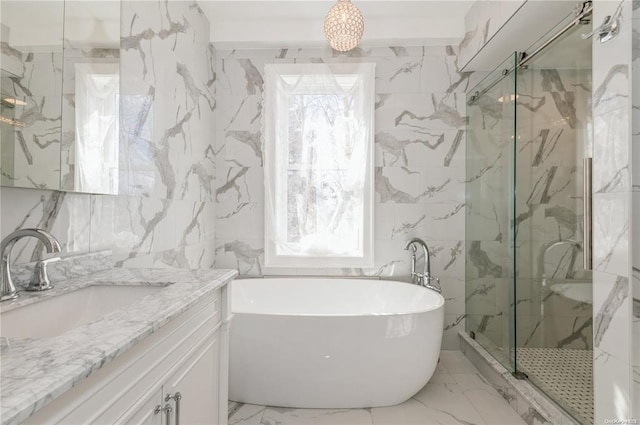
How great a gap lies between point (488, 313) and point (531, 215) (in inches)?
33.2

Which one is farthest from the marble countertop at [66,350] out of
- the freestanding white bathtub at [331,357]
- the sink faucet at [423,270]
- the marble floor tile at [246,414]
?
the sink faucet at [423,270]

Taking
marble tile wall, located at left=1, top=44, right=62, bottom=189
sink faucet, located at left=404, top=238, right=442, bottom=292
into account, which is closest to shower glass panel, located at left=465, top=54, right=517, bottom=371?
sink faucet, located at left=404, top=238, right=442, bottom=292

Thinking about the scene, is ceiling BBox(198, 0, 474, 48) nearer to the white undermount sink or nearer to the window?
the window

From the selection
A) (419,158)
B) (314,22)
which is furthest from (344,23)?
(419,158)

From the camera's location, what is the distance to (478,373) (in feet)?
8.16

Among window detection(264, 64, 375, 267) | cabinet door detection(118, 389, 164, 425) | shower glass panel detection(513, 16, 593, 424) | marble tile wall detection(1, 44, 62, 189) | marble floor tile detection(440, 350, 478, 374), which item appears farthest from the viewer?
window detection(264, 64, 375, 267)

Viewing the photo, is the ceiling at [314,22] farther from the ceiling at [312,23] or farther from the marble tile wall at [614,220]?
the marble tile wall at [614,220]

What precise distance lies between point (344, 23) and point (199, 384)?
6.92 feet

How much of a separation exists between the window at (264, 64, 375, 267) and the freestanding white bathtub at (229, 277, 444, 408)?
1008mm

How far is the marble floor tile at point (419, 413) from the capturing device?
191cm

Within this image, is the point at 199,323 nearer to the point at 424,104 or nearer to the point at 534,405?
the point at 534,405

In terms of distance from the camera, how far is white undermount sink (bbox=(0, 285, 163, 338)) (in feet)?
3.14

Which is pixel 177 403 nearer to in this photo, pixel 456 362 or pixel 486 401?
pixel 486 401

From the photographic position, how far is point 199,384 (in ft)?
3.90
